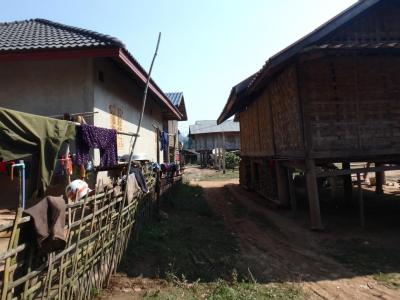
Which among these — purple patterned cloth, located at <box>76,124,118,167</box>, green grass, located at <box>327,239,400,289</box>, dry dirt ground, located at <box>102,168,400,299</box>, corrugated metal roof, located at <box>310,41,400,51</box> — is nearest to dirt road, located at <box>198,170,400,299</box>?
dry dirt ground, located at <box>102,168,400,299</box>

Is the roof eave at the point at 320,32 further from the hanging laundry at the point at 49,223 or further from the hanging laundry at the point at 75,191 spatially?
the hanging laundry at the point at 49,223

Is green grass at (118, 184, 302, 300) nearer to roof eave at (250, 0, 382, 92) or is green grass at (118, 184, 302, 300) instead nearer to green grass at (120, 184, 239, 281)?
green grass at (120, 184, 239, 281)

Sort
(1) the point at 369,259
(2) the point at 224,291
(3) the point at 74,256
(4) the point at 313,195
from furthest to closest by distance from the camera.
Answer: (4) the point at 313,195 → (1) the point at 369,259 → (2) the point at 224,291 → (3) the point at 74,256

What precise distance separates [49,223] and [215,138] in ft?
139

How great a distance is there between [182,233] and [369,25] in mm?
7327

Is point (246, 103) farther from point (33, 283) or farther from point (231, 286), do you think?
point (33, 283)

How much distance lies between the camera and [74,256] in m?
4.19

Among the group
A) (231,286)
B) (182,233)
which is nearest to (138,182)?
(182,233)

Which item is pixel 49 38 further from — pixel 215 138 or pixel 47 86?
pixel 215 138

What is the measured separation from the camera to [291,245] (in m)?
7.87

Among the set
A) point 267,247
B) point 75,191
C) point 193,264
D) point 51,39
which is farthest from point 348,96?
point 51,39

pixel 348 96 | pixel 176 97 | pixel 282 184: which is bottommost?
pixel 282 184

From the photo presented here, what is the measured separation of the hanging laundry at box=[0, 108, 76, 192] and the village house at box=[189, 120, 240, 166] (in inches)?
1519

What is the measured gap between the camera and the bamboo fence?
312 centimetres
